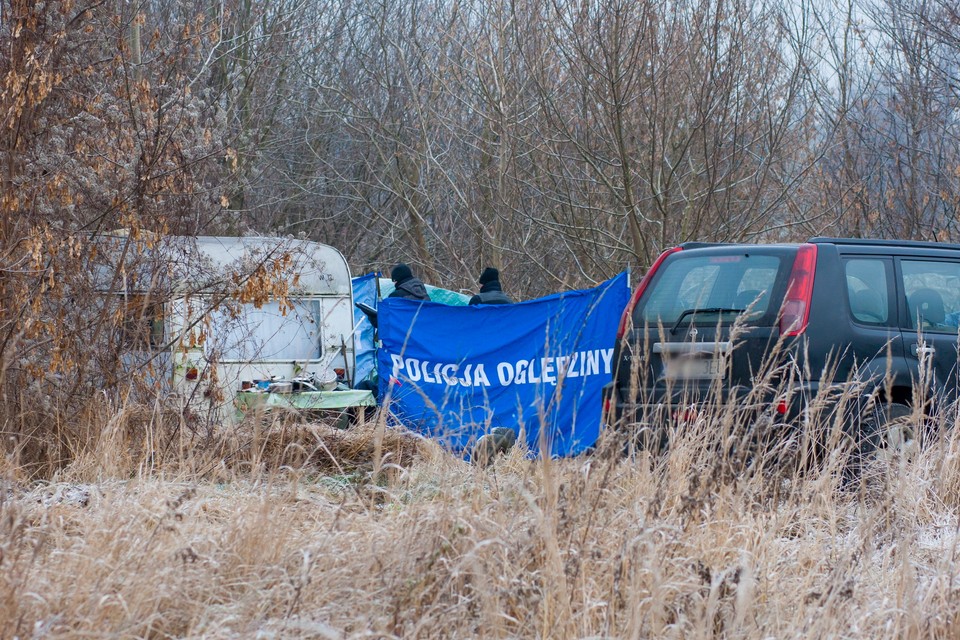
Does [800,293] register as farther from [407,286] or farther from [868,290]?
[407,286]

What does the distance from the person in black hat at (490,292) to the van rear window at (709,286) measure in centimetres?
424

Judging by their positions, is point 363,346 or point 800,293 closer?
point 800,293

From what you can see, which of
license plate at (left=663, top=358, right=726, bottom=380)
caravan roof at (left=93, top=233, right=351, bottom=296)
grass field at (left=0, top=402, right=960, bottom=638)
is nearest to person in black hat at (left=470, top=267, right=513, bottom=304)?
caravan roof at (left=93, top=233, right=351, bottom=296)

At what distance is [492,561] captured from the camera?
357cm

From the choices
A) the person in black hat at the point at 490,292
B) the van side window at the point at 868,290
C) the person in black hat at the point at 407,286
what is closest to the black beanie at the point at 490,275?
the person in black hat at the point at 490,292

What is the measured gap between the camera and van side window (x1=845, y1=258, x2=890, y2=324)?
6.32 m

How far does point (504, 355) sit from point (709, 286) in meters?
3.28

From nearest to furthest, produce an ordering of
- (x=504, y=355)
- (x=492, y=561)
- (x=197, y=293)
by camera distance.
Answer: (x=492, y=561)
(x=197, y=293)
(x=504, y=355)

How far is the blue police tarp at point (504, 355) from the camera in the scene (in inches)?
356

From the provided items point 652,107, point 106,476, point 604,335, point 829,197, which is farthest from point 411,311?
point 829,197

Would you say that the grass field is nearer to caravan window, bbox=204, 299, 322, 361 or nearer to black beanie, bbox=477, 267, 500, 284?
caravan window, bbox=204, 299, 322, 361

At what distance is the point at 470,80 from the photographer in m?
16.6

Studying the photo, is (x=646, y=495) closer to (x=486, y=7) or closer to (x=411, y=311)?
(x=411, y=311)

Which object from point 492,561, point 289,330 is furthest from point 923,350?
point 289,330
